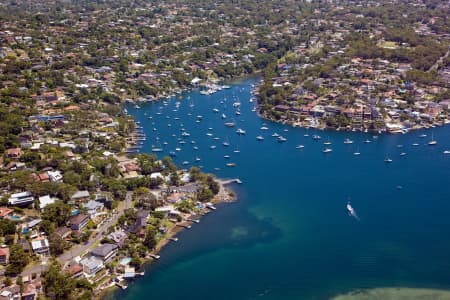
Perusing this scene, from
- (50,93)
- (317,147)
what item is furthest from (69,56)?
(317,147)

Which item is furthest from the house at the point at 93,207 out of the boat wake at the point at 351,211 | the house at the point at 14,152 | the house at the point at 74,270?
the boat wake at the point at 351,211

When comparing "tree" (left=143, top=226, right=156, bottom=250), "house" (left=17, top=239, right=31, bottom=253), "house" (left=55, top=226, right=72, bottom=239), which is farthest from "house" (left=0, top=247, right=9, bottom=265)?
"tree" (left=143, top=226, right=156, bottom=250)

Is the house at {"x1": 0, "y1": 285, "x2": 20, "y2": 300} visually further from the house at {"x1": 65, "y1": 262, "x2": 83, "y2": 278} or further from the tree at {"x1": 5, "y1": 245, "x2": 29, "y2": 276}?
the house at {"x1": 65, "y1": 262, "x2": 83, "y2": 278}

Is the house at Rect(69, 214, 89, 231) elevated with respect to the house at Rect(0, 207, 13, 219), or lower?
lower

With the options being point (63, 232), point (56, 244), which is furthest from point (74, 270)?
point (63, 232)

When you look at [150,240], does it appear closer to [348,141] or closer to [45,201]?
[45,201]

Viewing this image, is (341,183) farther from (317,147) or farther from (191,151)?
(191,151)

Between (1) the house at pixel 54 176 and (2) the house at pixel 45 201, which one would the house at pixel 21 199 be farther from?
(1) the house at pixel 54 176
